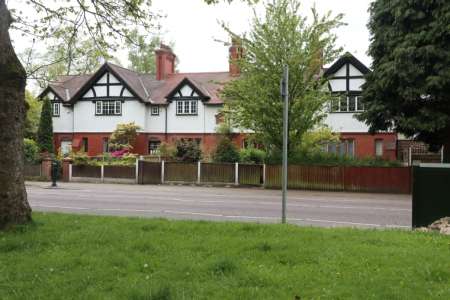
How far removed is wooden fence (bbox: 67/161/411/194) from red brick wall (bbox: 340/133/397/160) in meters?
10.7

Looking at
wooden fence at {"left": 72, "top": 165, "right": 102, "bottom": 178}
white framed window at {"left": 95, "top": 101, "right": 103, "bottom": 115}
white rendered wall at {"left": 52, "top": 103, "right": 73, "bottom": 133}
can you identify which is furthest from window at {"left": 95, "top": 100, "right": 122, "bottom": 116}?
wooden fence at {"left": 72, "top": 165, "right": 102, "bottom": 178}

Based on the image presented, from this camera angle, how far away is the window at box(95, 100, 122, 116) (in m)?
43.4

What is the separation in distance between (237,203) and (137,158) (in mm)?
15445

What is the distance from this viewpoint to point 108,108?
4369cm

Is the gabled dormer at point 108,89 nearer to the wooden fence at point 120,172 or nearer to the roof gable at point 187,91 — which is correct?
the roof gable at point 187,91

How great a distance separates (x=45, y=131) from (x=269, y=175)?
2146 centimetres

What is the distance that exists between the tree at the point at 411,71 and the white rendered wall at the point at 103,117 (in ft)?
71.0

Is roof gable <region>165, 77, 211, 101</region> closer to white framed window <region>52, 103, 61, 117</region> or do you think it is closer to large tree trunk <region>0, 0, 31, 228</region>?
white framed window <region>52, 103, 61, 117</region>

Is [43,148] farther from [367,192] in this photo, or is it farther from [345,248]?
[345,248]

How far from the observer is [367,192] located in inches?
1048

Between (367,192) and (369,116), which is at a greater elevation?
(369,116)

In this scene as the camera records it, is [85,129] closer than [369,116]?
No

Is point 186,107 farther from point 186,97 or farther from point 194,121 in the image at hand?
point 194,121

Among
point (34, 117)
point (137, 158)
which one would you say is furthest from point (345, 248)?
point (34, 117)
